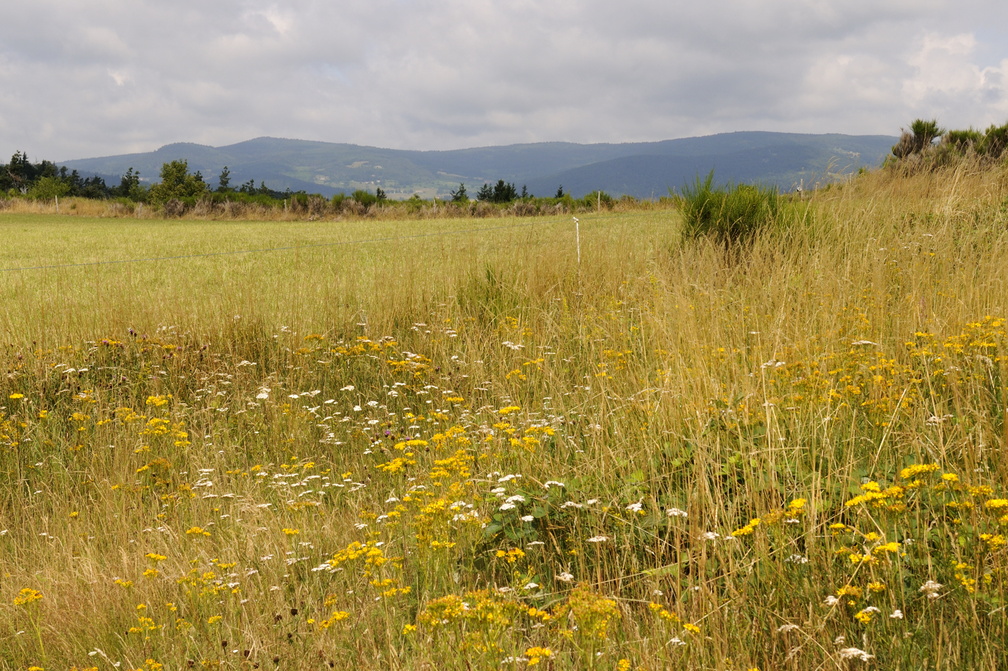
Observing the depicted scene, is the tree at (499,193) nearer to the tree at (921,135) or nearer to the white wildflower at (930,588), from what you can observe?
the tree at (921,135)

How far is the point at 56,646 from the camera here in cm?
271

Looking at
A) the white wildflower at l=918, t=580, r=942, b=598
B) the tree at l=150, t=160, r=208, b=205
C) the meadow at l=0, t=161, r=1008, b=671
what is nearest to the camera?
the white wildflower at l=918, t=580, r=942, b=598

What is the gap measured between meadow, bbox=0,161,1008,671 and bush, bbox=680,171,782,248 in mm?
2159

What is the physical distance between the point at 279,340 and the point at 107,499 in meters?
2.44

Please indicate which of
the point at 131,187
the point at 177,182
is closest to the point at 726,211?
the point at 177,182

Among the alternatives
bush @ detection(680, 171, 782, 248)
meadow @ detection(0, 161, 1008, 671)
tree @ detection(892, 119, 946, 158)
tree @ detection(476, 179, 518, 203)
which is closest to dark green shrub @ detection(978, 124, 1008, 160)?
tree @ detection(892, 119, 946, 158)

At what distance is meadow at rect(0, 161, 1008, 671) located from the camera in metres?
2.19

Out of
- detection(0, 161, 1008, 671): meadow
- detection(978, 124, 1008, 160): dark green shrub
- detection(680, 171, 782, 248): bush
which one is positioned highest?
detection(978, 124, 1008, 160): dark green shrub

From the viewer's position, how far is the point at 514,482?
3.20m

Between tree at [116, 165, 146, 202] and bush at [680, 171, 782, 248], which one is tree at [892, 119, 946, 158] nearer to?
bush at [680, 171, 782, 248]

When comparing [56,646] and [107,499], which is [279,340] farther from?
[56,646]

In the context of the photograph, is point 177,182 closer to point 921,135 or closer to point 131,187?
point 131,187

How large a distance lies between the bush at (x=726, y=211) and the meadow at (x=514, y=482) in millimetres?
2159

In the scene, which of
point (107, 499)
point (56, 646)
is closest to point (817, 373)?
point (56, 646)
